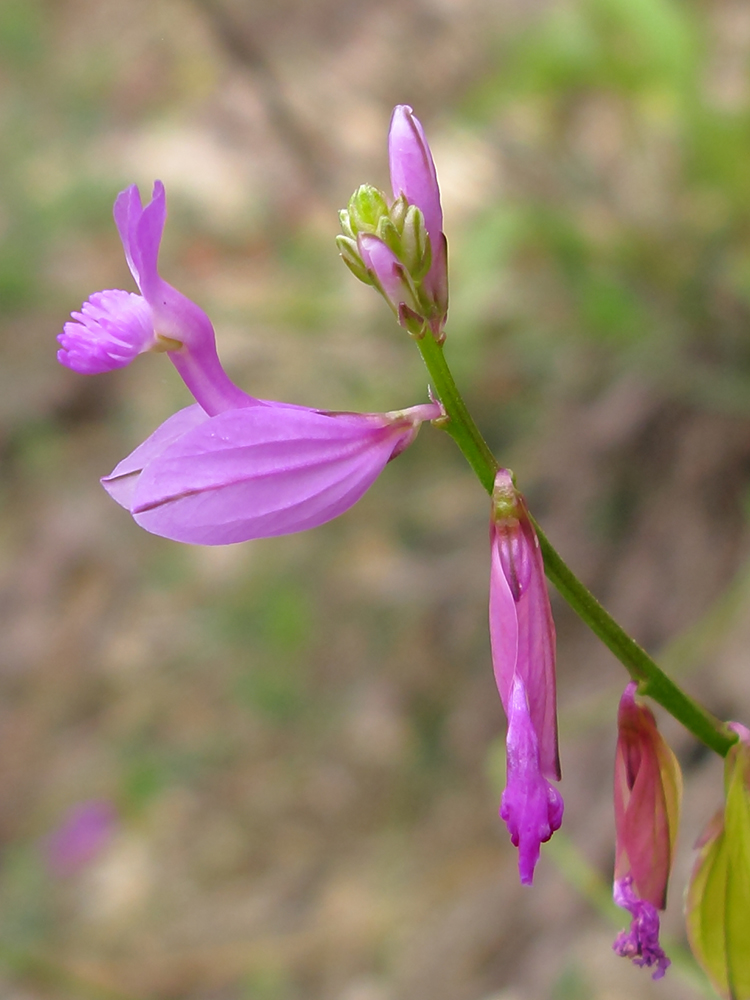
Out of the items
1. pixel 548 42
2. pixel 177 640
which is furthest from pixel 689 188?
pixel 177 640

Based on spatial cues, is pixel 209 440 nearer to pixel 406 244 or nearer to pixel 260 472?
pixel 260 472

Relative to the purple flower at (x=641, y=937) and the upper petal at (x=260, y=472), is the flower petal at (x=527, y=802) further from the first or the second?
the upper petal at (x=260, y=472)

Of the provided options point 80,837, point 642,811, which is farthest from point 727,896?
point 80,837

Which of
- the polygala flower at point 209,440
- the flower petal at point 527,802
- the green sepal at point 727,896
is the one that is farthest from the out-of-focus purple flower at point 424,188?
the green sepal at point 727,896

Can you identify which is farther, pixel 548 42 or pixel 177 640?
pixel 177 640

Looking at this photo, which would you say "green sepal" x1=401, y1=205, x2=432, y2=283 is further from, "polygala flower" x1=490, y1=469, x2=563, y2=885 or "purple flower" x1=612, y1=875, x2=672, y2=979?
"purple flower" x1=612, y1=875, x2=672, y2=979

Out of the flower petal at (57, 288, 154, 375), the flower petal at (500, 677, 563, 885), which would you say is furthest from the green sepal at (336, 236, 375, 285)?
the flower petal at (500, 677, 563, 885)

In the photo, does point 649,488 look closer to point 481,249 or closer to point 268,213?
point 481,249
